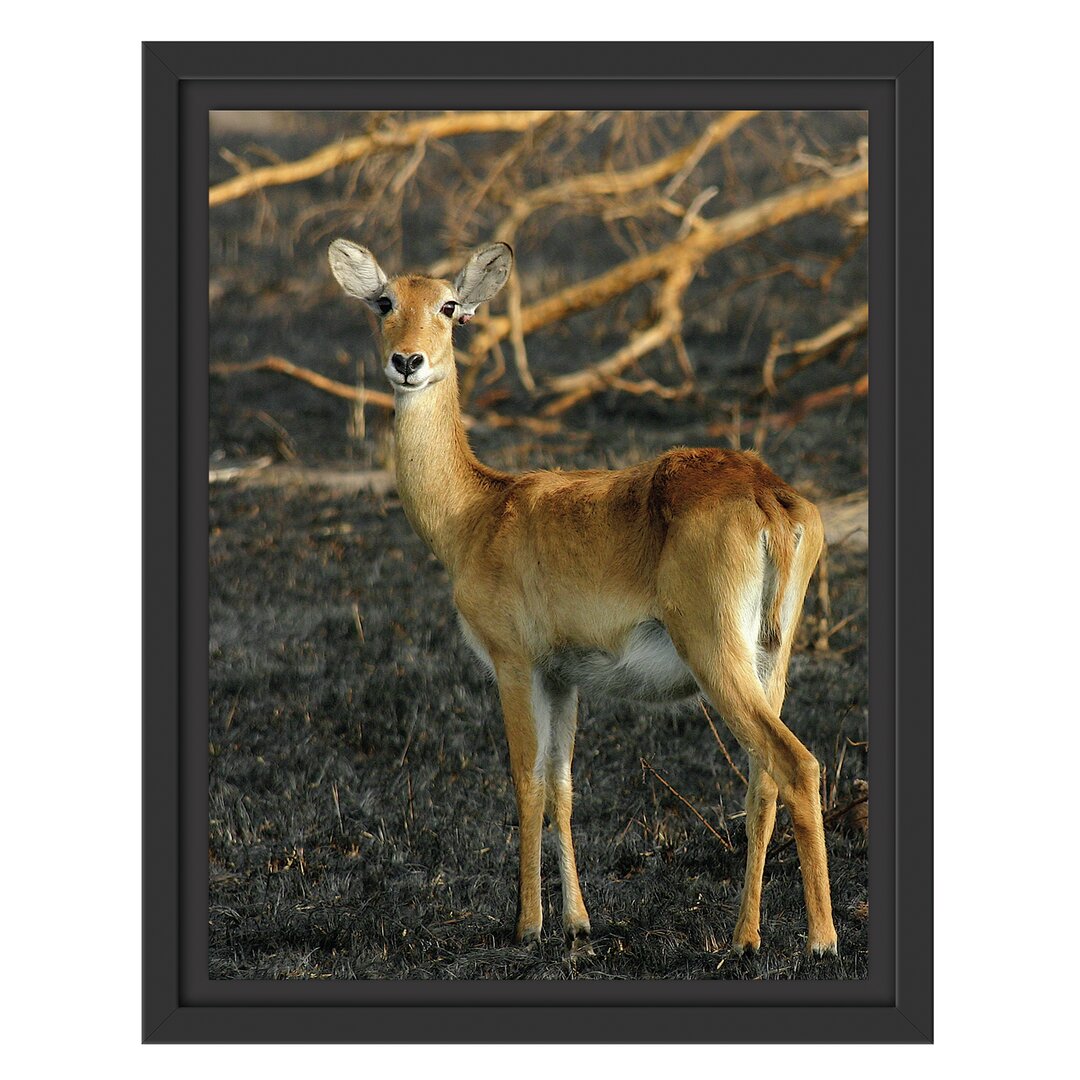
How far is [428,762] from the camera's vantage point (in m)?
8.24

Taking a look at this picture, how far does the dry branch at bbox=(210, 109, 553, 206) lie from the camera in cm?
1202

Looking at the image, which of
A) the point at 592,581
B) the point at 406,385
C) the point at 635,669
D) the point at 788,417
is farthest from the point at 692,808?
the point at 788,417

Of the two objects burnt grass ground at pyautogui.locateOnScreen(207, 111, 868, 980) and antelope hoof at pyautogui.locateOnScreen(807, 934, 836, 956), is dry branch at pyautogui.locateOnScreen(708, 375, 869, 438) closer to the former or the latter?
burnt grass ground at pyautogui.locateOnScreen(207, 111, 868, 980)

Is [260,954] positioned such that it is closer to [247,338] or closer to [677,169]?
[677,169]

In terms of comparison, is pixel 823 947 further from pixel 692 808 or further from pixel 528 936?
pixel 692 808

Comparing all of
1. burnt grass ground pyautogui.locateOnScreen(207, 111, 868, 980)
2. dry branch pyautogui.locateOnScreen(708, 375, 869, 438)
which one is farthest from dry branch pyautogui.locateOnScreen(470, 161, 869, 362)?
dry branch pyautogui.locateOnScreen(708, 375, 869, 438)

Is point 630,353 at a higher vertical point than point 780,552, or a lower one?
higher

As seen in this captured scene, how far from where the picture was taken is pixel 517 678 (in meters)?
6.24

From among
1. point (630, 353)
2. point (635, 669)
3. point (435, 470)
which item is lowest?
point (635, 669)

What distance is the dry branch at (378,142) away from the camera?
39.4 feet

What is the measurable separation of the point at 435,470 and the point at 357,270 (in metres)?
0.91

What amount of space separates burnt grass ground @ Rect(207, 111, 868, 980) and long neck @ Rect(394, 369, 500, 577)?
153cm
